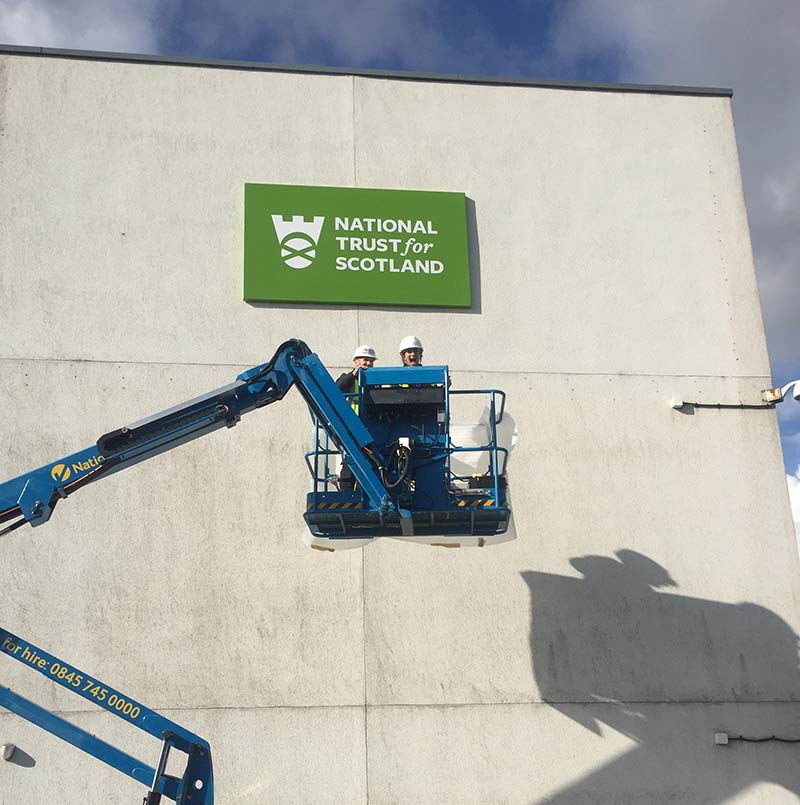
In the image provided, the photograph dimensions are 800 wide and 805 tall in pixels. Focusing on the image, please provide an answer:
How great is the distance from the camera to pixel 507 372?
13445mm

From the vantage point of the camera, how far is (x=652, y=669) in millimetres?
12539

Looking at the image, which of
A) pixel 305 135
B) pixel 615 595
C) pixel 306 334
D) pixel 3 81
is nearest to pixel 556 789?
pixel 615 595

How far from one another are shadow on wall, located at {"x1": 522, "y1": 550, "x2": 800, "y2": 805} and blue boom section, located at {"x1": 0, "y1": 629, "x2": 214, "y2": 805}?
4932 millimetres

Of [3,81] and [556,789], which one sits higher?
[3,81]

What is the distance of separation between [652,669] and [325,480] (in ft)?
18.4

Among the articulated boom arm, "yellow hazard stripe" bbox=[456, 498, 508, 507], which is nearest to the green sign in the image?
the articulated boom arm

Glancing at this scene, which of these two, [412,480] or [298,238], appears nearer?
[412,480]

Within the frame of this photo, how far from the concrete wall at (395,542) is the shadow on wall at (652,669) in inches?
1.5

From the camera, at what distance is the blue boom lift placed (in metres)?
8.62

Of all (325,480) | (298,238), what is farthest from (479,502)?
(298,238)

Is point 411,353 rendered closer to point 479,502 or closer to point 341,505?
point 479,502

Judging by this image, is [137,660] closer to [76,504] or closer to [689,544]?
[76,504]

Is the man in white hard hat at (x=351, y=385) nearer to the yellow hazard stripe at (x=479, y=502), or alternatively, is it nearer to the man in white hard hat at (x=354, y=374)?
the man in white hard hat at (x=354, y=374)

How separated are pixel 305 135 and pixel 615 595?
781 cm
